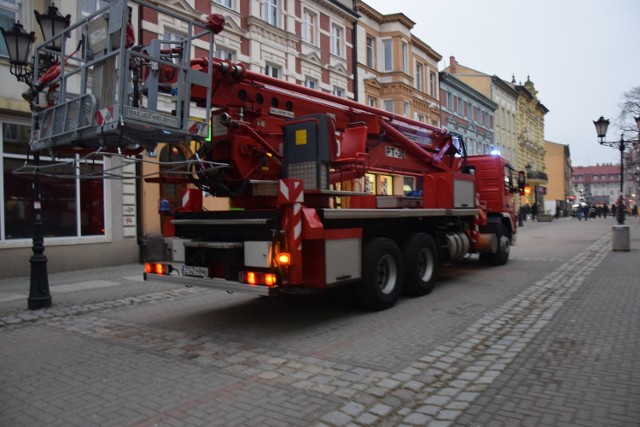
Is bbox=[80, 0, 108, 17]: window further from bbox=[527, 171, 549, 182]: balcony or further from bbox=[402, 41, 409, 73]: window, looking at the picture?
bbox=[527, 171, 549, 182]: balcony

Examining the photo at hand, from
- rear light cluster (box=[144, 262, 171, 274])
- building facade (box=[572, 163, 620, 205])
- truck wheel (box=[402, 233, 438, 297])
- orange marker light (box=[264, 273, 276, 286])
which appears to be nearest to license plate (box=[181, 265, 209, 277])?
rear light cluster (box=[144, 262, 171, 274])

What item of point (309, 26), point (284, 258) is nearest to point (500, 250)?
point (284, 258)

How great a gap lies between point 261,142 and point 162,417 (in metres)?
4.04

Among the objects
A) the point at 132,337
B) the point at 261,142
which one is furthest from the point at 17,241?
the point at 261,142

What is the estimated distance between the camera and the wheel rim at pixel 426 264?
346 inches

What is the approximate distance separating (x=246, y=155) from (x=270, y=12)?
14.7m

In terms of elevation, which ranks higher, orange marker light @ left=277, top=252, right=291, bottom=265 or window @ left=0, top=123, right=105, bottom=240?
window @ left=0, top=123, right=105, bottom=240

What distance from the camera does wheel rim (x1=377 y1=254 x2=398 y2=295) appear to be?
759 centimetres

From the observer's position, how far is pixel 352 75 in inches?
985

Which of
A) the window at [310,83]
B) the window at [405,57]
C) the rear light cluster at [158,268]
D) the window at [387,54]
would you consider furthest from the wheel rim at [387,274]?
the window at [405,57]

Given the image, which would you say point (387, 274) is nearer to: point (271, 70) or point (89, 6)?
point (89, 6)

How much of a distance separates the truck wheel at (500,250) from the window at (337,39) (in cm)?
1400

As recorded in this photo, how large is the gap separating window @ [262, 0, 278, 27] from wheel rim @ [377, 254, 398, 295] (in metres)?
14.5

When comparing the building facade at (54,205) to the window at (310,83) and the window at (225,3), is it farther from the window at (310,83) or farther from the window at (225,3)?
the window at (310,83)
